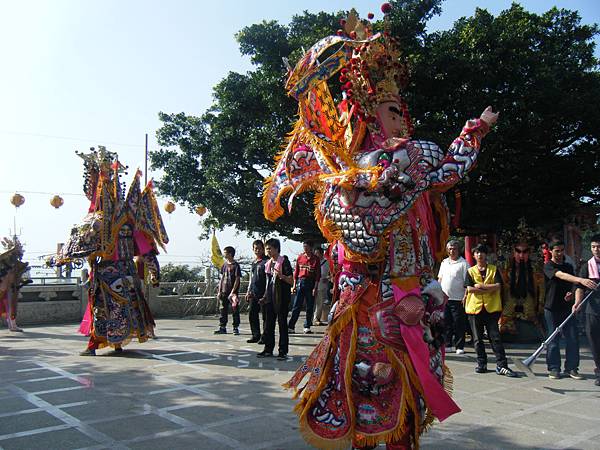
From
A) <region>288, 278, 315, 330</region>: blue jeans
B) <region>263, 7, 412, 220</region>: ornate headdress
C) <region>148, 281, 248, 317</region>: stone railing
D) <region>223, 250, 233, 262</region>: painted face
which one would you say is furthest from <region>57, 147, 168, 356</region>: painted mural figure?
<region>148, 281, 248, 317</region>: stone railing

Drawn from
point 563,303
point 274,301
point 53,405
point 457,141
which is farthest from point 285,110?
point 457,141

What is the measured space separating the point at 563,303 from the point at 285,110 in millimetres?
7967

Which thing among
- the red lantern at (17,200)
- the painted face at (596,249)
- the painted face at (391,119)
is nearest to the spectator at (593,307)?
the painted face at (596,249)

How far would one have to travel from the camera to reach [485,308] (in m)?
6.59

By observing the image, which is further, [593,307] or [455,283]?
[455,283]

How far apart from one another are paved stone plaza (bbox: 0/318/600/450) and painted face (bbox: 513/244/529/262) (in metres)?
1.35

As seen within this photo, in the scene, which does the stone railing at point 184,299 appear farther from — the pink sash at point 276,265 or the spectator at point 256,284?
the pink sash at point 276,265

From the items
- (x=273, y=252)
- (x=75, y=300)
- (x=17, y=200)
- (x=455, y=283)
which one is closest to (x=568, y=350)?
(x=455, y=283)

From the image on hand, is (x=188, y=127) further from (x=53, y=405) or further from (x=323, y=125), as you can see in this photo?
(x=323, y=125)

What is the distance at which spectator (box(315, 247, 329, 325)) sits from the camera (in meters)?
11.7

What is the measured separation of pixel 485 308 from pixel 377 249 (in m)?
4.31

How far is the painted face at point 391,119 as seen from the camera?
3.11 m

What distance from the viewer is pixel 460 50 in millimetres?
11648

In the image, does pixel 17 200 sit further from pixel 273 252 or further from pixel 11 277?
pixel 273 252
